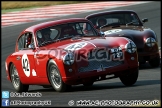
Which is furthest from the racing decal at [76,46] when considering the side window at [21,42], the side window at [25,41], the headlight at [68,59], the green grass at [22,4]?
the green grass at [22,4]

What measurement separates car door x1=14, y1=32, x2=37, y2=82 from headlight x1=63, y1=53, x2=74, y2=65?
126 centimetres

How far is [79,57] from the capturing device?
941cm

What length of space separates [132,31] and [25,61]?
371 cm

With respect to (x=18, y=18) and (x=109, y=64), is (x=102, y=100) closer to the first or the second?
(x=109, y=64)

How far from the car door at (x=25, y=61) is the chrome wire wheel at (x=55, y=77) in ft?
2.57

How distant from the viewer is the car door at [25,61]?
1052 centimetres

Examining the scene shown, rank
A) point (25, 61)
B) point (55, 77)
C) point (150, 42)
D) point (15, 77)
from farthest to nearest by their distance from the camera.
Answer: point (150, 42), point (15, 77), point (25, 61), point (55, 77)

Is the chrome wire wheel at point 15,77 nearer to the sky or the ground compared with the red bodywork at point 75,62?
nearer to the ground

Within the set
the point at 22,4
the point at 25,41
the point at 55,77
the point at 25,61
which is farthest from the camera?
the point at 22,4

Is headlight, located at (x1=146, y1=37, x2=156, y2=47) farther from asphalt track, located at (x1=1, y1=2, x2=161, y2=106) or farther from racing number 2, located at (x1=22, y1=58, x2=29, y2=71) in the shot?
racing number 2, located at (x1=22, y1=58, x2=29, y2=71)

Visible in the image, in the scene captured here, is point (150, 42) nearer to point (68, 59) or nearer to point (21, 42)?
point (21, 42)

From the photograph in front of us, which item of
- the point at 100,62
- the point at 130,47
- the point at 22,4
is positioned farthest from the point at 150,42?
the point at 22,4

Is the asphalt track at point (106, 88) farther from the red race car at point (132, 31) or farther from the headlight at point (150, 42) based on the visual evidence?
the headlight at point (150, 42)

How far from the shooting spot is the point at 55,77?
31.7ft
